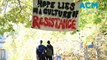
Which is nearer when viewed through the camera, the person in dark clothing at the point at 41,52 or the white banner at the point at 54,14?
the white banner at the point at 54,14

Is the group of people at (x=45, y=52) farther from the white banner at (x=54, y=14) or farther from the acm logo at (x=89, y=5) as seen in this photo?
the white banner at (x=54, y=14)

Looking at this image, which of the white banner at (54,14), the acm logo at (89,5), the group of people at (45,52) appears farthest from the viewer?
the group of people at (45,52)

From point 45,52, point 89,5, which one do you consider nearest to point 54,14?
point 89,5

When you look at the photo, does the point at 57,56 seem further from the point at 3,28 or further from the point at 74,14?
the point at 74,14

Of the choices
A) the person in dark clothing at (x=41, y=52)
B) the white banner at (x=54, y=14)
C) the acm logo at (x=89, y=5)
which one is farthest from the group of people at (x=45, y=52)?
the white banner at (x=54, y=14)

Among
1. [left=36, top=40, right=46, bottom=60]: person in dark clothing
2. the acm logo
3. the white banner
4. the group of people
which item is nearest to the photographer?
the white banner

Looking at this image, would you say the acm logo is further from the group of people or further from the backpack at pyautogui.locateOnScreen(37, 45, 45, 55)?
the backpack at pyautogui.locateOnScreen(37, 45, 45, 55)

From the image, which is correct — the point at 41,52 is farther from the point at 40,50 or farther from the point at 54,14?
the point at 54,14

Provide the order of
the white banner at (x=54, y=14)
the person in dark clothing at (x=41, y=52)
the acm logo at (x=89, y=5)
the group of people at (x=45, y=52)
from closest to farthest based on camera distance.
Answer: the white banner at (x=54, y=14) < the acm logo at (x=89, y=5) < the group of people at (x=45, y=52) < the person in dark clothing at (x=41, y=52)

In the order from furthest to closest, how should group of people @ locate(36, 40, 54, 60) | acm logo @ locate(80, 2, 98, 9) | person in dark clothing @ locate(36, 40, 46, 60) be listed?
person in dark clothing @ locate(36, 40, 46, 60) → group of people @ locate(36, 40, 54, 60) → acm logo @ locate(80, 2, 98, 9)

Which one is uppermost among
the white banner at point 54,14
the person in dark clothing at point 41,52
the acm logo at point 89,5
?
the acm logo at point 89,5

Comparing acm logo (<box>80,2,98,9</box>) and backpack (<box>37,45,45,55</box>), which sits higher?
acm logo (<box>80,2,98,9</box>)

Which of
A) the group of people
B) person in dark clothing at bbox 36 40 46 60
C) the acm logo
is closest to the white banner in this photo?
the acm logo

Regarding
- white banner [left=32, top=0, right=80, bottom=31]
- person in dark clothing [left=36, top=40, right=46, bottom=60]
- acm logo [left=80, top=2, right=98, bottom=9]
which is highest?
acm logo [left=80, top=2, right=98, bottom=9]
